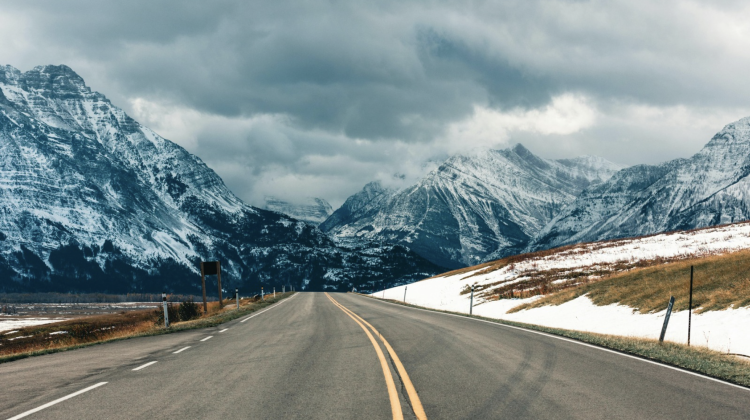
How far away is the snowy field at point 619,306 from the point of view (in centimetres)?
1627

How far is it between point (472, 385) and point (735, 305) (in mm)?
13884

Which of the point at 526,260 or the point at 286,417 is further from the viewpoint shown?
the point at 526,260

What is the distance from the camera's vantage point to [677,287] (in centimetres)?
2262

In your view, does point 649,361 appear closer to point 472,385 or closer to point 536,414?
point 472,385

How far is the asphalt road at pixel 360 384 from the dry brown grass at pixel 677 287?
28.4 feet

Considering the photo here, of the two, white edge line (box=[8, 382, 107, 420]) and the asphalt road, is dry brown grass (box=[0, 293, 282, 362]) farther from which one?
white edge line (box=[8, 382, 107, 420])

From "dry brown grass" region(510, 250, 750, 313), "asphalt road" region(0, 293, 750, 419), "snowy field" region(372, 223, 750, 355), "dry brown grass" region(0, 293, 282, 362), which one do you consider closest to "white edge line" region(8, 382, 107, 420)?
"asphalt road" region(0, 293, 750, 419)

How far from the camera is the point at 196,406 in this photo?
7480 mm

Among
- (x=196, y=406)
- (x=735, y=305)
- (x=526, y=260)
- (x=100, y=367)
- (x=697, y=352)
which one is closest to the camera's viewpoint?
(x=196, y=406)

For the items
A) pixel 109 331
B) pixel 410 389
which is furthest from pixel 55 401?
pixel 109 331

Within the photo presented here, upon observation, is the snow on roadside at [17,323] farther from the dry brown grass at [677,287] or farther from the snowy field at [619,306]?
the dry brown grass at [677,287]

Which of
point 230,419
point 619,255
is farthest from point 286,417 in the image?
point 619,255

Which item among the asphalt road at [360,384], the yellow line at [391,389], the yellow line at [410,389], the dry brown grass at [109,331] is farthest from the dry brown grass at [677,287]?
the dry brown grass at [109,331]

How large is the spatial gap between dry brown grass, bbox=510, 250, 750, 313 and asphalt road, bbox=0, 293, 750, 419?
867 centimetres
